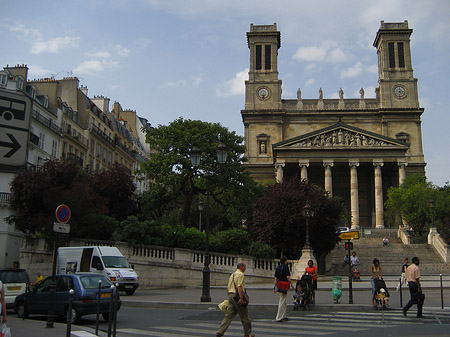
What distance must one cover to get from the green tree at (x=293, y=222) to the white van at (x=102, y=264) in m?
13.1

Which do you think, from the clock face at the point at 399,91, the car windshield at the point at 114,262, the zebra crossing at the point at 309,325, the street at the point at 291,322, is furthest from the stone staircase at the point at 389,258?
the clock face at the point at 399,91

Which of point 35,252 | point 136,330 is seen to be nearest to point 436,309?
point 136,330

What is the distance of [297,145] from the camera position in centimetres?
5812

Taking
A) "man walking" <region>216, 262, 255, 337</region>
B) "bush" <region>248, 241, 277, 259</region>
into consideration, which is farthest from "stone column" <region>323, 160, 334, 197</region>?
"man walking" <region>216, 262, 255, 337</region>

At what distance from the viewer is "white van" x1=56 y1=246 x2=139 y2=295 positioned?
21484 mm

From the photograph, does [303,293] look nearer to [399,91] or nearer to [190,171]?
[190,171]

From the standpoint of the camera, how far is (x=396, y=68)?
7144cm

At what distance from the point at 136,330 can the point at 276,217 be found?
74.2ft

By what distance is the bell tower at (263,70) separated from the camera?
71.8 meters

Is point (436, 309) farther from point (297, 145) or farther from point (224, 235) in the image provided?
point (297, 145)

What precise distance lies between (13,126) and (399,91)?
7261 cm

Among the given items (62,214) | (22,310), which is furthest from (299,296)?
(22,310)

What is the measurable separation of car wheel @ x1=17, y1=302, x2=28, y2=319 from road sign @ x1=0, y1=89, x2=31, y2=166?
12.0 m

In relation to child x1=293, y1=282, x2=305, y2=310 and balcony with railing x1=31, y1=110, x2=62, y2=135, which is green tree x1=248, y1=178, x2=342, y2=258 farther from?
balcony with railing x1=31, y1=110, x2=62, y2=135
